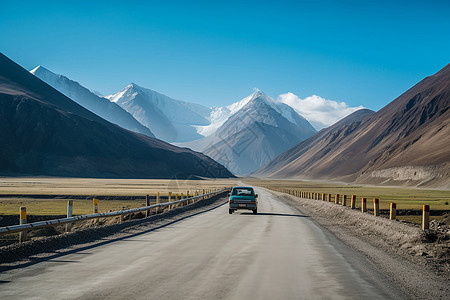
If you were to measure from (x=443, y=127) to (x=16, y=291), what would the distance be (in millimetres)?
140616

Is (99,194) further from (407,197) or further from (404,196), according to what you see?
(404,196)

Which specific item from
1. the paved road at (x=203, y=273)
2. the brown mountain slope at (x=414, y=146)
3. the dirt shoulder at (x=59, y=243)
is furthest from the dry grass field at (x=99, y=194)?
the brown mountain slope at (x=414, y=146)

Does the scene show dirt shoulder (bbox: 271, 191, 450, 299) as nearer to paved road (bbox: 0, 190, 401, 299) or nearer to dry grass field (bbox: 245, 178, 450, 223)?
paved road (bbox: 0, 190, 401, 299)

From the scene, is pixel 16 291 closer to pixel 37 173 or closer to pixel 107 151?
pixel 37 173

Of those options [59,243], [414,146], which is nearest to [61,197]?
[59,243]

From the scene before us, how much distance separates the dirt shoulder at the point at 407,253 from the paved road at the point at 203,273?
1.69ft

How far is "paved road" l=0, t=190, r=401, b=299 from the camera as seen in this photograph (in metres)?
Result: 7.46

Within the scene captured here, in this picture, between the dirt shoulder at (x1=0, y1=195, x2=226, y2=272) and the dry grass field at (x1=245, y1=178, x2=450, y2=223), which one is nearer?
the dirt shoulder at (x1=0, y1=195, x2=226, y2=272)

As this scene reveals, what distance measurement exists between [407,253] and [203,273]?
677 centimetres

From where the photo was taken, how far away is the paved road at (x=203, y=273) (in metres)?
7.46

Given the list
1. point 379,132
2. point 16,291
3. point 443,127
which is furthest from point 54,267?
A: point 379,132

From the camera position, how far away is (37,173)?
150 metres

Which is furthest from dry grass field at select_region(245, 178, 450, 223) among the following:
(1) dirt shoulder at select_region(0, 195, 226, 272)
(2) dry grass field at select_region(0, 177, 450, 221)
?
(1) dirt shoulder at select_region(0, 195, 226, 272)

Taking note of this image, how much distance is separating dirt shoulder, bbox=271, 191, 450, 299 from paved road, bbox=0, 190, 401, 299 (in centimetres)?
51
